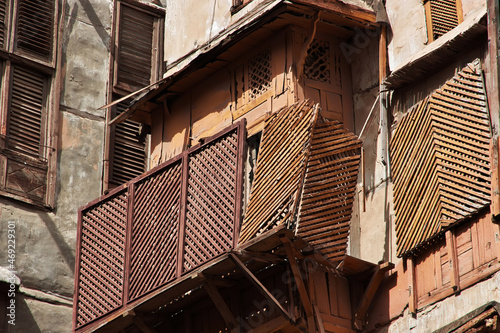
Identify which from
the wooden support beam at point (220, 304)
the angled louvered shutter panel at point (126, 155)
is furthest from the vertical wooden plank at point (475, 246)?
the angled louvered shutter panel at point (126, 155)

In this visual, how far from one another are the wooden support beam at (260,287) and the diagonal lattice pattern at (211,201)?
0.99ft

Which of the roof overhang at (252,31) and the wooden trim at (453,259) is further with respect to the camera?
the roof overhang at (252,31)

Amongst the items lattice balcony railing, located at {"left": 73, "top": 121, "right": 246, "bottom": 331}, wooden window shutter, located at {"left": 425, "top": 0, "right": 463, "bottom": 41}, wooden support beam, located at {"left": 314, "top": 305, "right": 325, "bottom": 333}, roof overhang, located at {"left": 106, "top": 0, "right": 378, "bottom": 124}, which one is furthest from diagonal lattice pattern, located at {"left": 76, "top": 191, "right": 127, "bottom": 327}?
wooden window shutter, located at {"left": 425, "top": 0, "right": 463, "bottom": 41}

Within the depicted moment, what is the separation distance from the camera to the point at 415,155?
1384 centimetres

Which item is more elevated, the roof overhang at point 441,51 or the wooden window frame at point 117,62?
the wooden window frame at point 117,62

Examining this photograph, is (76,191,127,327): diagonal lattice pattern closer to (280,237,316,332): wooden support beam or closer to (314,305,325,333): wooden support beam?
(280,237,316,332): wooden support beam

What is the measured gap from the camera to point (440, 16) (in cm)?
1460

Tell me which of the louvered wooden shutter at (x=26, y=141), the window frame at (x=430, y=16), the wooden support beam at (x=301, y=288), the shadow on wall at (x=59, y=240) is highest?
the louvered wooden shutter at (x=26, y=141)

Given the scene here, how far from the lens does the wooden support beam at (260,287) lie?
13617 millimetres

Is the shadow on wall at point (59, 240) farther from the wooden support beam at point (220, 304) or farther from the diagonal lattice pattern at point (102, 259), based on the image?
the wooden support beam at point (220, 304)

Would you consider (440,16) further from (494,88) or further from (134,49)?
(134,49)

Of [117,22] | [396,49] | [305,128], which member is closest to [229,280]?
[305,128]

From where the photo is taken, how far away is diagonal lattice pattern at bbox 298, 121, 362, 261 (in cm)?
1360

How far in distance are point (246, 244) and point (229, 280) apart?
1.20m
